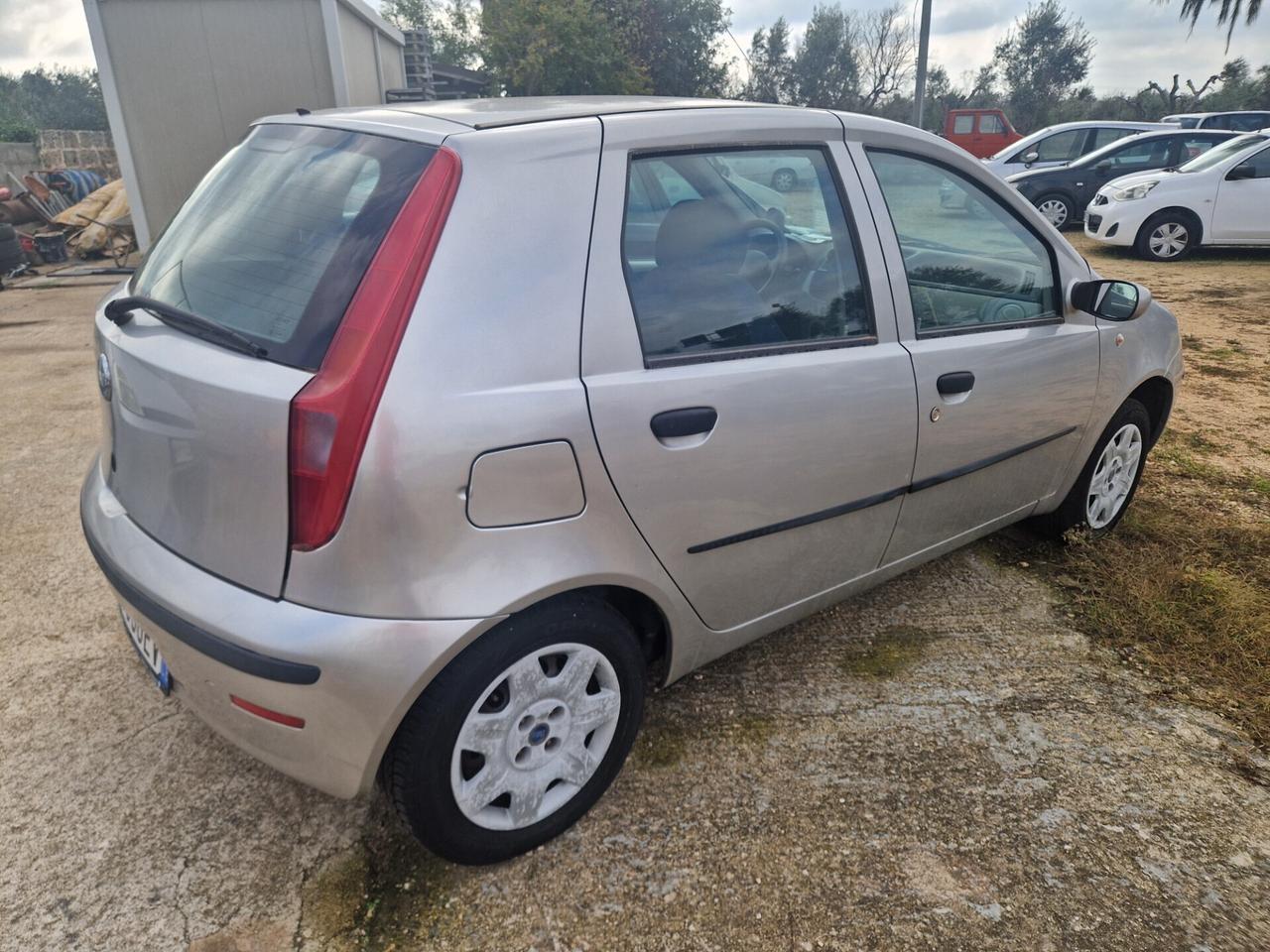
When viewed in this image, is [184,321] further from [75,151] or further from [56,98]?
[56,98]

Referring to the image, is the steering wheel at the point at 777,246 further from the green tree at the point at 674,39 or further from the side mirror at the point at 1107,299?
the green tree at the point at 674,39

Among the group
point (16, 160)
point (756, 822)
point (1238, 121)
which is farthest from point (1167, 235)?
point (16, 160)

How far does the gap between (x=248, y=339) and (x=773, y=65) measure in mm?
48700

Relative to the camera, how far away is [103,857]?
6.68 feet

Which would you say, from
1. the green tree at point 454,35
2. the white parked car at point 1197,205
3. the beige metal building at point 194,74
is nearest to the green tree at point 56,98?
the green tree at point 454,35

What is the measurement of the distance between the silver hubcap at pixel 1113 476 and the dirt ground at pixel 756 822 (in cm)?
67

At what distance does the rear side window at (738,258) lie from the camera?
2031 mm

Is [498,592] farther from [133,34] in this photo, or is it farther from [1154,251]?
[1154,251]

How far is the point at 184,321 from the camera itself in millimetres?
1901

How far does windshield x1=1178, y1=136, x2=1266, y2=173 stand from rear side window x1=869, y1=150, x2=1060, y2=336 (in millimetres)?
9618

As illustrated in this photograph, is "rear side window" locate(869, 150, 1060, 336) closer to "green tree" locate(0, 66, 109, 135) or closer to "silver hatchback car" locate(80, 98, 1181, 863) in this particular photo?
"silver hatchback car" locate(80, 98, 1181, 863)

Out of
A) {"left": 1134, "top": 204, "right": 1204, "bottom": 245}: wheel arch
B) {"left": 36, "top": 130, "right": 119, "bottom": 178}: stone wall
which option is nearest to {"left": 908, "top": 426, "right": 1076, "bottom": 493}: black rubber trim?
{"left": 1134, "top": 204, "right": 1204, "bottom": 245}: wheel arch

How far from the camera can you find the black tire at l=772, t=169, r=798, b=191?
93.5 inches

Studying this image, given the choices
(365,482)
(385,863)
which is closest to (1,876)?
(385,863)
